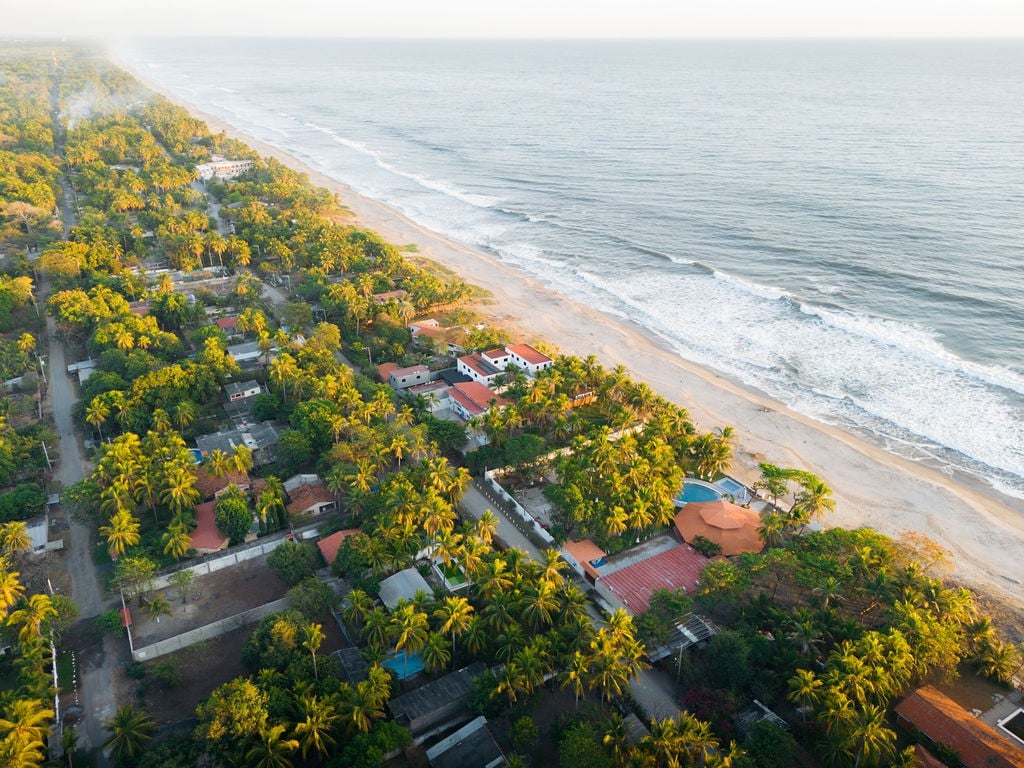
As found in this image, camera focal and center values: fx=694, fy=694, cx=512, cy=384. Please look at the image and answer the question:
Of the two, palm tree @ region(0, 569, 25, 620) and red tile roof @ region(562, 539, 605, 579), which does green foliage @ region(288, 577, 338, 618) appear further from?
red tile roof @ region(562, 539, 605, 579)

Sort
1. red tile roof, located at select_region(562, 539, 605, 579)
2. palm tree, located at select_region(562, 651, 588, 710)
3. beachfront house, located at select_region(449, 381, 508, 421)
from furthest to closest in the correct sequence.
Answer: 1. beachfront house, located at select_region(449, 381, 508, 421)
2. red tile roof, located at select_region(562, 539, 605, 579)
3. palm tree, located at select_region(562, 651, 588, 710)

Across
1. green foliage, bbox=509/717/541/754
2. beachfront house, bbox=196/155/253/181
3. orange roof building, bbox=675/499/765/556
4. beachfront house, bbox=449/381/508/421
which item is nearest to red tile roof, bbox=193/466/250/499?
beachfront house, bbox=449/381/508/421

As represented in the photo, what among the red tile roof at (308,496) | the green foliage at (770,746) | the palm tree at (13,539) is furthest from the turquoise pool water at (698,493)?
the palm tree at (13,539)

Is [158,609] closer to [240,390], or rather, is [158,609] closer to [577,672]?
[577,672]

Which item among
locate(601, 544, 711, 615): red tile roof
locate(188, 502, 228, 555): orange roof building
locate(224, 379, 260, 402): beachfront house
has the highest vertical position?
locate(601, 544, 711, 615): red tile roof

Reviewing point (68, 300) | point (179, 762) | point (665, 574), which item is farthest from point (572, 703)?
point (68, 300)

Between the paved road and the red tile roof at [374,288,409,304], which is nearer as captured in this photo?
the paved road

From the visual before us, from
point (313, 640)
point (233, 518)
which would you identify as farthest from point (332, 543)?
point (313, 640)
